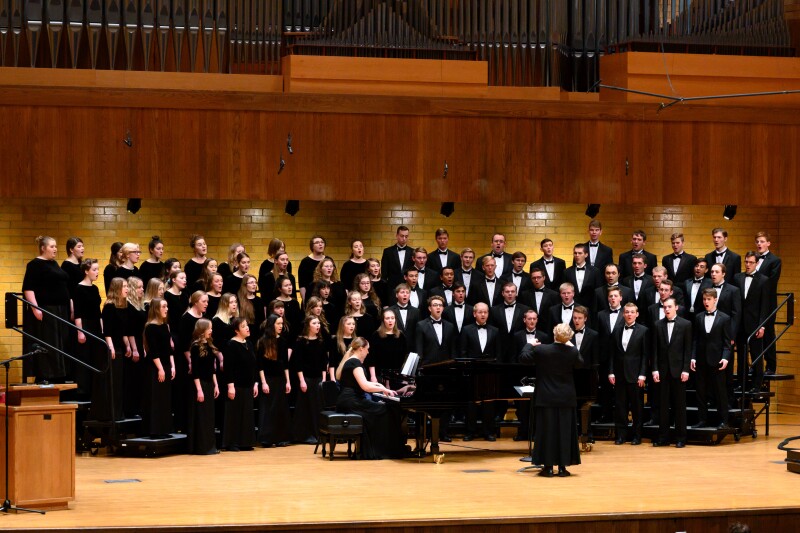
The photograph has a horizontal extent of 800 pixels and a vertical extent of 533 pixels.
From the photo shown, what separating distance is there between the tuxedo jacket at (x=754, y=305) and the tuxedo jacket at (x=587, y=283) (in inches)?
46.3

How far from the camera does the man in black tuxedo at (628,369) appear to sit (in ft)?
33.4

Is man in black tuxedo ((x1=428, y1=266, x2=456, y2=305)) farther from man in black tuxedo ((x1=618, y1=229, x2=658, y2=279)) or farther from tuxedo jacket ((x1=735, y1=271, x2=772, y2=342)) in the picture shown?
tuxedo jacket ((x1=735, y1=271, x2=772, y2=342))

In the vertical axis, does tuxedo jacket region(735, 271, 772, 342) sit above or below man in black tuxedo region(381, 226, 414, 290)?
below

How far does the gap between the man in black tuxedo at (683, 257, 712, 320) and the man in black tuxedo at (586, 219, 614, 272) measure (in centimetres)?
69

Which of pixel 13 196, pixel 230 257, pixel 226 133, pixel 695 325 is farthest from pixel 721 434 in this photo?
pixel 13 196

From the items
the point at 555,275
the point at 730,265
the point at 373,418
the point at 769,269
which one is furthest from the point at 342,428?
the point at 769,269

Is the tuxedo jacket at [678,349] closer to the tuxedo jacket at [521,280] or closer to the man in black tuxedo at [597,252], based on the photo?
the man in black tuxedo at [597,252]

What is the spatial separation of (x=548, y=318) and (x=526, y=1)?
309 centimetres

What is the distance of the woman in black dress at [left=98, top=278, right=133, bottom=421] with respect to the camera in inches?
374

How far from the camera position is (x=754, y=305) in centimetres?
1079

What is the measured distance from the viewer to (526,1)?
38.9 ft

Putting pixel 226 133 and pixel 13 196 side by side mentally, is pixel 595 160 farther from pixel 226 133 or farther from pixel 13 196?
pixel 13 196

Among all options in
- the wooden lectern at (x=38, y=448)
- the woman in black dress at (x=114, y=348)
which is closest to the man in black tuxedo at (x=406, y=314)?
the woman in black dress at (x=114, y=348)

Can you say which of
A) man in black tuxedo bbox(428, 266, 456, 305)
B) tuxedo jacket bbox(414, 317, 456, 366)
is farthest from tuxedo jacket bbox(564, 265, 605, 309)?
tuxedo jacket bbox(414, 317, 456, 366)
